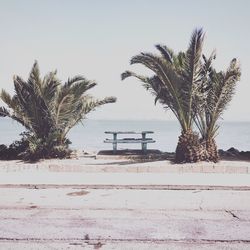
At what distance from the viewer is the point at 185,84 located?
13547 millimetres

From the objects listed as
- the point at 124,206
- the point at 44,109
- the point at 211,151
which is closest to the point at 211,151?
the point at 211,151

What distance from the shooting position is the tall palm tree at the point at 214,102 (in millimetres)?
13508

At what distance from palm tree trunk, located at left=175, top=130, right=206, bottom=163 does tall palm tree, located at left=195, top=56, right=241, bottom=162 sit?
294 millimetres

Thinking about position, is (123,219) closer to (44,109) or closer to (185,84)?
(185,84)

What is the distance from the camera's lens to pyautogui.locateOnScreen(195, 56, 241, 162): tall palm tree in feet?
44.3

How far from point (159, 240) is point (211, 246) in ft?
2.30

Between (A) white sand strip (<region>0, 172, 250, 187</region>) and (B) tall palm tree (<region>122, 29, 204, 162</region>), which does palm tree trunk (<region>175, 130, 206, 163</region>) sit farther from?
(A) white sand strip (<region>0, 172, 250, 187</region>)

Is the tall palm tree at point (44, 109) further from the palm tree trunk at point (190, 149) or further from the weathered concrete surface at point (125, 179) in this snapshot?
the palm tree trunk at point (190, 149)

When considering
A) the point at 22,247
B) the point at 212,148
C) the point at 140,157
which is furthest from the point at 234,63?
the point at 22,247

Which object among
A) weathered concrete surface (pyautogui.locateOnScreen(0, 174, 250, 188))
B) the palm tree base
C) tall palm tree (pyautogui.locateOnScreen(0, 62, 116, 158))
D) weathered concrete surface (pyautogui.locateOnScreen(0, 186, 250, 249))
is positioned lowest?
weathered concrete surface (pyautogui.locateOnScreen(0, 186, 250, 249))

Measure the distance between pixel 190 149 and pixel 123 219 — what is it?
6828mm

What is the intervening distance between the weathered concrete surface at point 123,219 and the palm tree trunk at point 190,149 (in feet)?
12.6

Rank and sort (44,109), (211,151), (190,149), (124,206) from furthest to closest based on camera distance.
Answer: (44,109) < (211,151) < (190,149) < (124,206)

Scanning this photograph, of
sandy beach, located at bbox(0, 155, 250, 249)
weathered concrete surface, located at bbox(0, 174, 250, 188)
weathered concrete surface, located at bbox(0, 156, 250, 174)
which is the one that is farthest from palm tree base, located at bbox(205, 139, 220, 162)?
weathered concrete surface, located at bbox(0, 174, 250, 188)
